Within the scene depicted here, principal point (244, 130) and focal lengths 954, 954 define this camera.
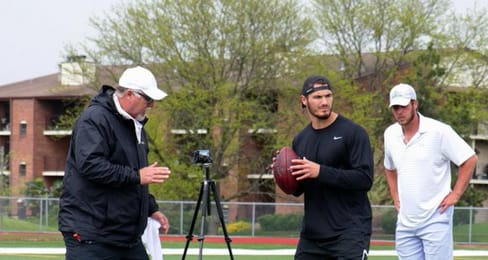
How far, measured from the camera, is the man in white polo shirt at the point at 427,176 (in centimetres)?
744

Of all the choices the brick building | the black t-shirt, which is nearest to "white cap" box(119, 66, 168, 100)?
the black t-shirt

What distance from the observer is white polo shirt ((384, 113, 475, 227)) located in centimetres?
745

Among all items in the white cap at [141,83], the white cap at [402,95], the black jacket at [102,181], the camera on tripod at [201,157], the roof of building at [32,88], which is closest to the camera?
the black jacket at [102,181]

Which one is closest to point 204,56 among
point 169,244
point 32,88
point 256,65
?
point 256,65

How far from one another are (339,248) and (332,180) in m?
0.53

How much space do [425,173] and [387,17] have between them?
30492mm

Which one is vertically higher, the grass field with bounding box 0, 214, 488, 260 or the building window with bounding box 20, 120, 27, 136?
the building window with bounding box 20, 120, 27, 136

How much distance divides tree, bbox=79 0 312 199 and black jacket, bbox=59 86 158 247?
28.2 metres

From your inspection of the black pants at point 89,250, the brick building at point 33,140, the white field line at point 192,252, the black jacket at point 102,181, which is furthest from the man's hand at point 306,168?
the brick building at point 33,140

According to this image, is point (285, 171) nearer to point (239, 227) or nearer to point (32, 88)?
point (239, 227)

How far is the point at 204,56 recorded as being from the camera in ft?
115

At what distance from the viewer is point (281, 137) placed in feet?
117

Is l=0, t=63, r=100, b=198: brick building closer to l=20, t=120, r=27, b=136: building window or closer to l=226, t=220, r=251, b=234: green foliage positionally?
l=20, t=120, r=27, b=136: building window

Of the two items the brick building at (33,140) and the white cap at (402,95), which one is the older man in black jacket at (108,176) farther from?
the brick building at (33,140)
